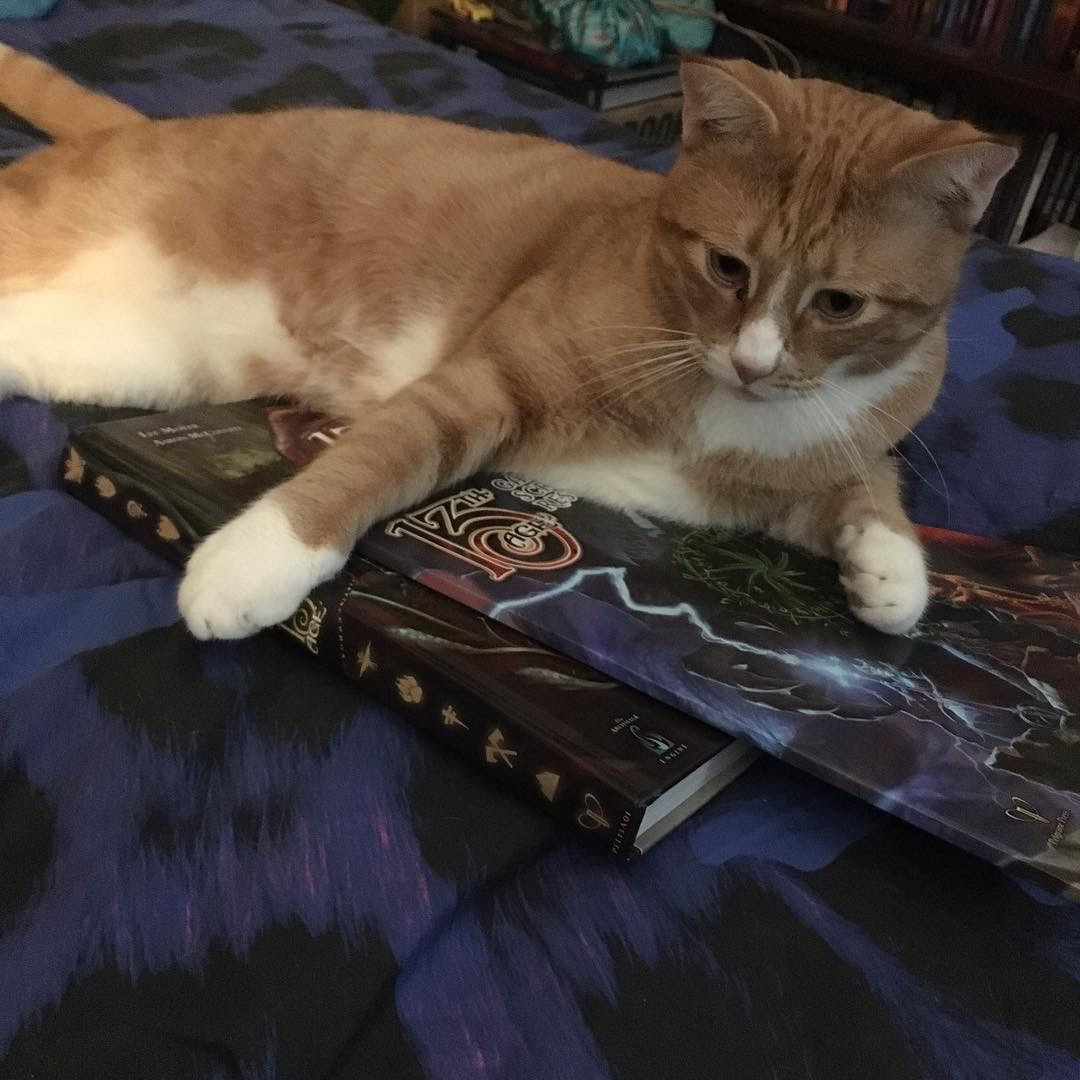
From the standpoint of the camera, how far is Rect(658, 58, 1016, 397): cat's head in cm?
94

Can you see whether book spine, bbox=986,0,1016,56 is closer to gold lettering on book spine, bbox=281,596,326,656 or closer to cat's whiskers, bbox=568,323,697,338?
cat's whiskers, bbox=568,323,697,338

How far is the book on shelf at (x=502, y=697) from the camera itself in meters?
0.71

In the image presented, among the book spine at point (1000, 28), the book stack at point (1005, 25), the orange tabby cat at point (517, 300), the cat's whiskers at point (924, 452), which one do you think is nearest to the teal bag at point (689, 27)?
the book stack at point (1005, 25)

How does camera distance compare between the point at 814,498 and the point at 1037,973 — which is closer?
the point at 1037,973

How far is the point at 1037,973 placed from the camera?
0.69 m

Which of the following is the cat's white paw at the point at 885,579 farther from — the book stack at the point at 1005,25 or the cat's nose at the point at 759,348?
the book stack at the point at 1005,25

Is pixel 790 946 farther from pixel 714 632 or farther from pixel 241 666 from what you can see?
pixel 241 666

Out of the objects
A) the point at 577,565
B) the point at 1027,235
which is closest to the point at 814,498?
the point at 577,565

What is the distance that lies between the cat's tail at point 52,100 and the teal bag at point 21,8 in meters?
0.59

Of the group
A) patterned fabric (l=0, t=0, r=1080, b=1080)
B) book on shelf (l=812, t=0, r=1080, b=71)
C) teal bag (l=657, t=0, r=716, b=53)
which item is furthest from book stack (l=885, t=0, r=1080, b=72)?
patterned fabric (l=0, t=0, r=1080, b=1080)

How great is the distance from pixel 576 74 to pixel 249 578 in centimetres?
248

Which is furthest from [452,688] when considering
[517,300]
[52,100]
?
[52,100]

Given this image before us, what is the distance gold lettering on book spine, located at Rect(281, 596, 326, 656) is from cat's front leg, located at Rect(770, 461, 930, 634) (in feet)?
1.61

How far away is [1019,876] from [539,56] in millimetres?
2795
